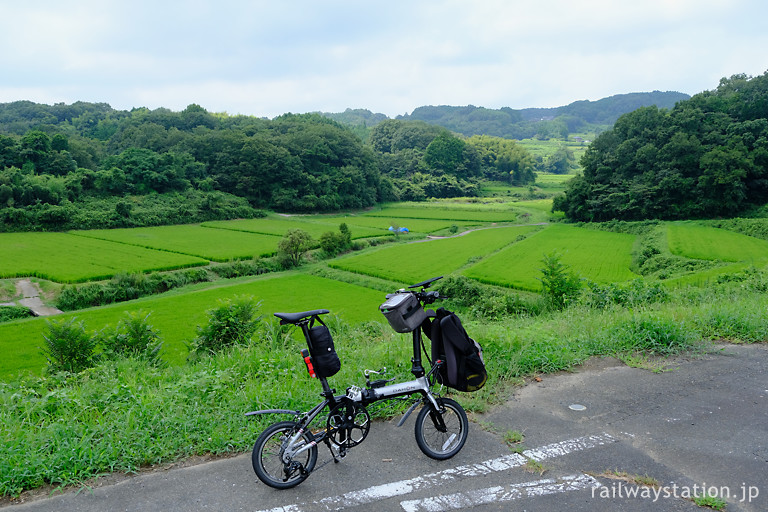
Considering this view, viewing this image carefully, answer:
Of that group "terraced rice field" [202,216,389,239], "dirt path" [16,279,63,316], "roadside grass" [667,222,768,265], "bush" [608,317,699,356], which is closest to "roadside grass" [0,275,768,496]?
"bush" [608,317,699,356]

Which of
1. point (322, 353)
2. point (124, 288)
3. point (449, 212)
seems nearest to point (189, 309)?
point (124, 288)

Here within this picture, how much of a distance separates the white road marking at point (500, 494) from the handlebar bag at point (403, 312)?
3.84 ft

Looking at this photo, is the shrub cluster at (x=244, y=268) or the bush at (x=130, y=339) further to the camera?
the shrub cluster at (x=244, y=268)

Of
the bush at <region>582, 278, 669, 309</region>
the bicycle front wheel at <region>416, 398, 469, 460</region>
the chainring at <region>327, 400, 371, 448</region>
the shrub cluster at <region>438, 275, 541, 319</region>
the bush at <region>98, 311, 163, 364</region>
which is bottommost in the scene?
the shrub cluster at <region>438, 275, 541, 319</region>

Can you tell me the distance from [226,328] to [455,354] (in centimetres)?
727

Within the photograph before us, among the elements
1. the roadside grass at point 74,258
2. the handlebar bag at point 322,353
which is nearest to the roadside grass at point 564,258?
the roadside grass at point 74,258

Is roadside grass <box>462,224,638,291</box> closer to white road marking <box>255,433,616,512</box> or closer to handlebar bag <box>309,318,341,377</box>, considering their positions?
white road marking <box>255,433,616,512</box>

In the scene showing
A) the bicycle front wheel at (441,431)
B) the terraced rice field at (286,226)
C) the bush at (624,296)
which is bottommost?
the terraced rice field at (286,226)

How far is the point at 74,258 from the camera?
1275 inches

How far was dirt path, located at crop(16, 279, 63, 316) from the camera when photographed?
77.3 feet

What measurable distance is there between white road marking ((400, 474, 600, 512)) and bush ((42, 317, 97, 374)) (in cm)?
935

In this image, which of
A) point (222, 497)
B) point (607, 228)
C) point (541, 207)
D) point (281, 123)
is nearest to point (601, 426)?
point (222, 497)

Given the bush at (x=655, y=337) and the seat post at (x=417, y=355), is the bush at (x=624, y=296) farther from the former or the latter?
the seat post at (x=417, y=355)

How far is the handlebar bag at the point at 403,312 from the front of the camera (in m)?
3.42
